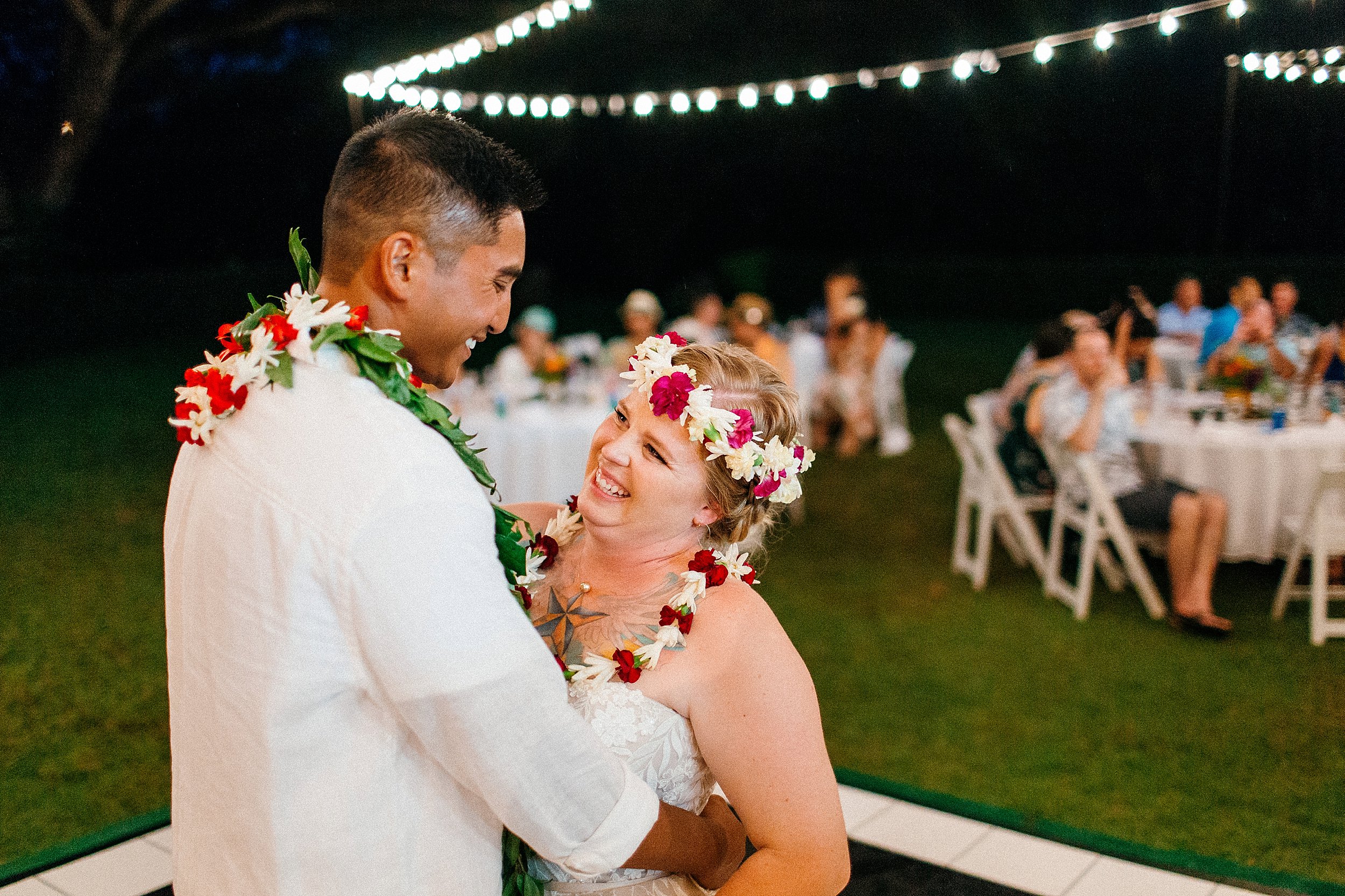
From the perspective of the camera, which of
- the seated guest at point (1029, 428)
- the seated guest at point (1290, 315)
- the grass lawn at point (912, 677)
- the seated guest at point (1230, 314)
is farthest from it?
the seated guest at point (1029, 428)

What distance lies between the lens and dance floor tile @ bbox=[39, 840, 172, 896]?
2682mm

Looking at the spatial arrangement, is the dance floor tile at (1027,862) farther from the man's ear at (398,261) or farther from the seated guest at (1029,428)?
the seated guest at (1029,428)

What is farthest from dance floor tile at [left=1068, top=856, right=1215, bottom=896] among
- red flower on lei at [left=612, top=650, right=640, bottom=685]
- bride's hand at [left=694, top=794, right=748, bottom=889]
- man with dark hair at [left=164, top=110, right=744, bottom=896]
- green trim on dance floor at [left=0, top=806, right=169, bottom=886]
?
green trim on dance floor at [left=0, top=806, right=169, bottom=886]

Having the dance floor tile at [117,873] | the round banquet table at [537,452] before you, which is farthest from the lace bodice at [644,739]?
the round banquet table at [537,452]

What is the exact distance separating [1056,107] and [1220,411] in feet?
5.31

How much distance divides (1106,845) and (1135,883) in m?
0.18

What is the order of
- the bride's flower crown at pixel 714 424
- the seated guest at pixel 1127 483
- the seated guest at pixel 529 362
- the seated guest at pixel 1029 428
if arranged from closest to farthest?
the bride's flower crown at pixel 714 424, the seated guest at pixel 1127 483, the seated guest at pixel 1029 428, the seated guest at pixel 529 362

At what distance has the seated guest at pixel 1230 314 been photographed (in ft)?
12.9

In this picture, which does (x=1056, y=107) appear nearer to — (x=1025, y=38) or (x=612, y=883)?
(x=1025, y=38)

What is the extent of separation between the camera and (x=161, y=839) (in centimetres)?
294

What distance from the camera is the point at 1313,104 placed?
3377 millimetres

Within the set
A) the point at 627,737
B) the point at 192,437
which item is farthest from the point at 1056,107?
the point at 192,437

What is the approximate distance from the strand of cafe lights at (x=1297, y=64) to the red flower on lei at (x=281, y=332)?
11.6ft

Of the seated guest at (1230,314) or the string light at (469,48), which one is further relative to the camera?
the string light at (469,48)
